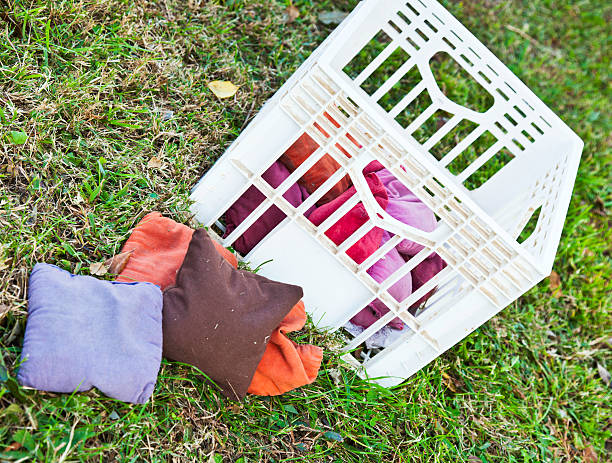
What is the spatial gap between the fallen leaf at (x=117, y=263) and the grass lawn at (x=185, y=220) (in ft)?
0.13

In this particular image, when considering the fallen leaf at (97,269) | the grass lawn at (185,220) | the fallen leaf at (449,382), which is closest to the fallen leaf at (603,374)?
the grass lawn at (185,220)

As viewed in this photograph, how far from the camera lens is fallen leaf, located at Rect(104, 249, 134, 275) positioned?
167 centimetres

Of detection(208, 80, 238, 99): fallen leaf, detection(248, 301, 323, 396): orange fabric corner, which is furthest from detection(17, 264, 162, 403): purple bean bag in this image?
detection(208, 80, 238, 99): fallen leaf

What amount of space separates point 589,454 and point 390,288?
3.87ft

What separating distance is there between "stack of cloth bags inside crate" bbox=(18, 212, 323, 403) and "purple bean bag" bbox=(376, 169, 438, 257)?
0.52m

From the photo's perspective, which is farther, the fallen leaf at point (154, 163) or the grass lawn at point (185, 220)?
the fallen leaf at point (154, 163)

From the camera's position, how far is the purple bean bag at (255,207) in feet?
6.34

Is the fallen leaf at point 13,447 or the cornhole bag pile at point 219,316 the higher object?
the cornhole bag pile at point 219,316

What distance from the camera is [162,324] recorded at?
151cm

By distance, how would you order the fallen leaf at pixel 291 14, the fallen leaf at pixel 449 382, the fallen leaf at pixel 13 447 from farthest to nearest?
the fallen leaf at pixel 291 14 < the fallen leaf at pixel 449 382 < the fallen leaf at pixel 13 447

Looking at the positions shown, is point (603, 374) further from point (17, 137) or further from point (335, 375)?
point (17, 137)

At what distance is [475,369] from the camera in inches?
89.7

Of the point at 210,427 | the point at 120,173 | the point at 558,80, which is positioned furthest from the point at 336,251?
the point at 558,80

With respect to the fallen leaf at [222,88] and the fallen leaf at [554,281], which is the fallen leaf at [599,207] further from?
the fallen leaf at [222,88]
